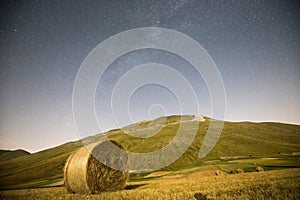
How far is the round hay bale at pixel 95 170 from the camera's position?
430 inches

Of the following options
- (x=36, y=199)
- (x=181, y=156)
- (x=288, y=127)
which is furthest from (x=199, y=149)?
(x=288, y=127)

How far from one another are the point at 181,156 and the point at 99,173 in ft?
120

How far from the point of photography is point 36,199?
30.3 ft

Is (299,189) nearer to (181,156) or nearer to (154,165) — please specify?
(154,165)

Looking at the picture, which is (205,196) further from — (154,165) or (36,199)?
(154,165)

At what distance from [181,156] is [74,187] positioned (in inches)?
1463

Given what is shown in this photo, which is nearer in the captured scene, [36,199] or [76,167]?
[36,199]

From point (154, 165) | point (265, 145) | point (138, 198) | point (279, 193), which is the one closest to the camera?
point (279, 193)

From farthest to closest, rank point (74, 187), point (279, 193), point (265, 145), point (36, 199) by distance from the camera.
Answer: point (265, 145), point (74, 187), point (36, 199), point (279, 193)

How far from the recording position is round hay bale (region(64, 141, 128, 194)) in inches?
430

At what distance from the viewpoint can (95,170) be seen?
11.4m

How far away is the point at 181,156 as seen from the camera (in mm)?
46375

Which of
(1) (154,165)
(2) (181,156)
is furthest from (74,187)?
(2) (181,156)

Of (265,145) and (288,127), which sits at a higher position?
(288,127)
